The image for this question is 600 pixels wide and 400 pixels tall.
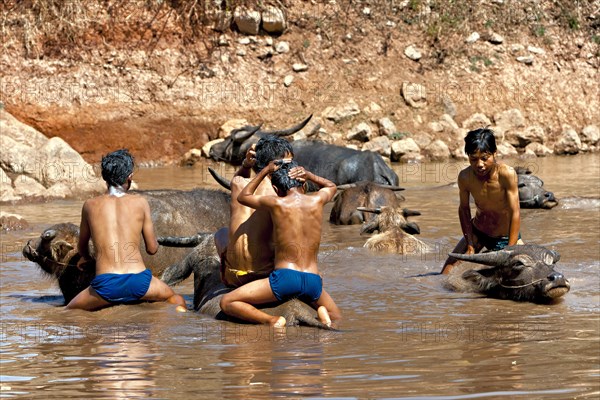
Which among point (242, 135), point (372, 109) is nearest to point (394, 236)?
point (242, 135)

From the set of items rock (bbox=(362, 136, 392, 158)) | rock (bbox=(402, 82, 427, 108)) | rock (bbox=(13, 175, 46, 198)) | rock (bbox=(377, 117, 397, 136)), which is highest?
rock (bbox=(402, 82, 427, 108))

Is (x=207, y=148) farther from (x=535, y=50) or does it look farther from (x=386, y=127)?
(x=535, y=50)

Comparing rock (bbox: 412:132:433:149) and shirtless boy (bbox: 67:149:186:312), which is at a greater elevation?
rock (bbox: 412:132:433:149)

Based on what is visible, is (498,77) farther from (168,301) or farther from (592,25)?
(168,301)

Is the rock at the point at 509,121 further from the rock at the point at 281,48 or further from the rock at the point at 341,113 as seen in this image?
the rock at the point at 281,48

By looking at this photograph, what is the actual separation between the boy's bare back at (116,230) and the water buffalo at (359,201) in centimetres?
498

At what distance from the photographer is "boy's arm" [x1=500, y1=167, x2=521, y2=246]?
7.70 m

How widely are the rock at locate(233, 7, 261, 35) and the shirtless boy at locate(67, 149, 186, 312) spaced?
13.3 m

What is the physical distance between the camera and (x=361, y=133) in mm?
18281

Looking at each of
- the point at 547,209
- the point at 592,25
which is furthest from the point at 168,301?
the point at 592,25

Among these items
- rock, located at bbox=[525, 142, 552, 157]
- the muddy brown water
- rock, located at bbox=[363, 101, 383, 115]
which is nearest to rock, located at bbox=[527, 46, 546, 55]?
rock, located at bbox=[525, 142, 552, 157]

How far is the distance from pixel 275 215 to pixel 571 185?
345 inches

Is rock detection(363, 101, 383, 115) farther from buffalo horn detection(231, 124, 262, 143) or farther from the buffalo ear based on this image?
the buffalo ear

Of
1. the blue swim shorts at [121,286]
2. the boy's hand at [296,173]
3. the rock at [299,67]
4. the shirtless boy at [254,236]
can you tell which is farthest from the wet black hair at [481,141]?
the rock at [299,67]
